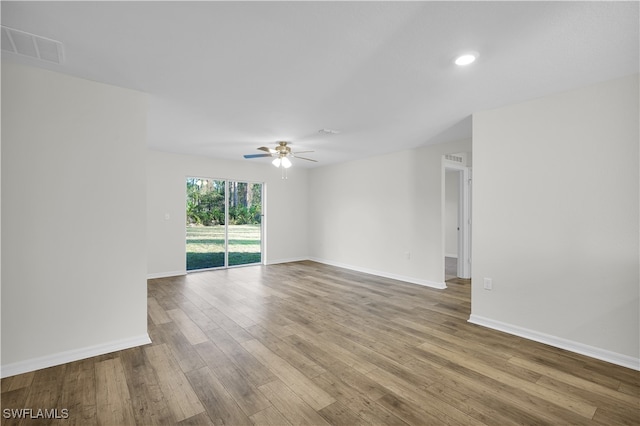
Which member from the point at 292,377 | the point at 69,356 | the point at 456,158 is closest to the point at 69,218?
the point at 69,356

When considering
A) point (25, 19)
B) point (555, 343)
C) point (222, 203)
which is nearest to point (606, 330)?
point (555, 343)

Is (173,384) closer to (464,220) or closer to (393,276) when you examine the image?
(393,276)

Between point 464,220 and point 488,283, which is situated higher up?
point 464,220

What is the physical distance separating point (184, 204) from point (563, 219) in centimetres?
604

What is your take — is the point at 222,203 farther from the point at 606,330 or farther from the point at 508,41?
the point at 606,330

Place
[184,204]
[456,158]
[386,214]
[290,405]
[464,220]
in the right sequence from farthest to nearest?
[184,204] < [386,214] < [464,220] < [456,158] < [290,405]

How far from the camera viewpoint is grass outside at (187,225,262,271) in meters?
6.52

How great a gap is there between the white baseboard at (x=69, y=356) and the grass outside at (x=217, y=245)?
3.77 m

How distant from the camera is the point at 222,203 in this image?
6656mm

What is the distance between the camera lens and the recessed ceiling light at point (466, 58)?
7.07 ft

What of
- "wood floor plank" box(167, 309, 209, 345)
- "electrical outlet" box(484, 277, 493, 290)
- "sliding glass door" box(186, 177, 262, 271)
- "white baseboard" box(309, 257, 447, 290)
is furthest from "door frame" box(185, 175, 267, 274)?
"electrical outlet" box(484, 277, 493, 290)

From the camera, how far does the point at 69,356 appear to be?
8.23 feet

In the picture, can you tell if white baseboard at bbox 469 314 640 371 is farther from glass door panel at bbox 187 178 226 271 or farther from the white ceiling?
glass door panel at bbox 187 178 226 271

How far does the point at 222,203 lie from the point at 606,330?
20.7 feet
